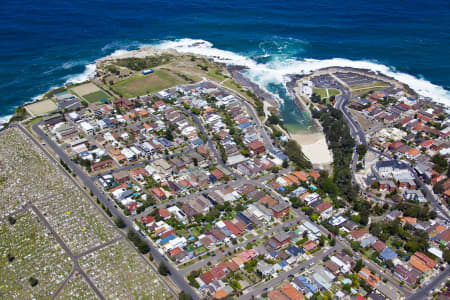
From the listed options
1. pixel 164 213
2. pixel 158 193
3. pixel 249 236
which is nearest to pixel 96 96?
pixel 158 193

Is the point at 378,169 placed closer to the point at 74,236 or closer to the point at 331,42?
the point at 74,236

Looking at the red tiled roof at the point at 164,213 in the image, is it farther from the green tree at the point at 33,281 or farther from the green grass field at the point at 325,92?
the green grass field at the point at 325,92

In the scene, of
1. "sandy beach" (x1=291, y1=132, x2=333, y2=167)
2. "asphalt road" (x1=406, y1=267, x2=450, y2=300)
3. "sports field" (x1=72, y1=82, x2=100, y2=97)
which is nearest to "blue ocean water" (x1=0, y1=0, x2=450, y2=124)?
"sports field" (x1=72, y1=82, x2=100, y2=97)

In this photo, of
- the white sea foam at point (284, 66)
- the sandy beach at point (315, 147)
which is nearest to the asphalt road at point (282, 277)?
the sandy beach at point (315, 147)

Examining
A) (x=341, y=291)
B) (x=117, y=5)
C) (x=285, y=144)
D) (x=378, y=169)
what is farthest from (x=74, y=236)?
(x=117, y=5)

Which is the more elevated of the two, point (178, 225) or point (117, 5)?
point (117, 5)
